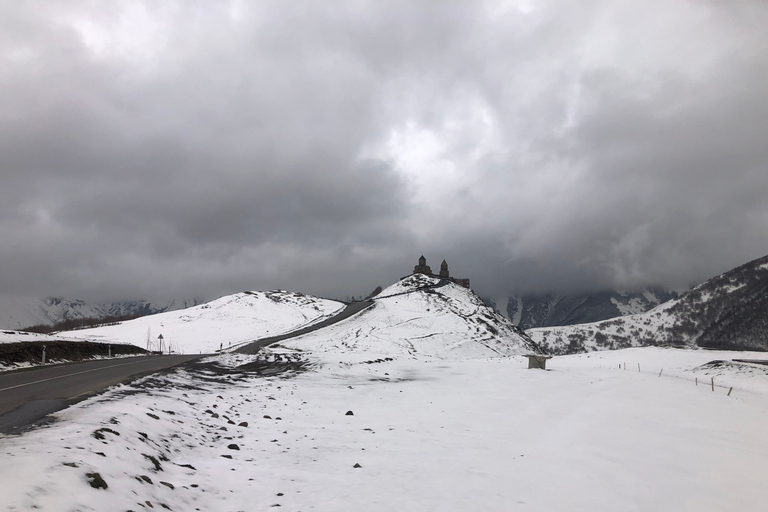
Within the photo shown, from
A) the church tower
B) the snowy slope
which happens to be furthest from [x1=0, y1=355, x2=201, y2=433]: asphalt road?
the church tower

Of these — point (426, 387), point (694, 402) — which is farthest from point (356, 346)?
point (694, 402)

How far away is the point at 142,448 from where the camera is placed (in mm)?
8305

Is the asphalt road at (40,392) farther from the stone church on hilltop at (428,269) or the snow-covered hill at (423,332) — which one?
the stone church on hilltop at (428,269)

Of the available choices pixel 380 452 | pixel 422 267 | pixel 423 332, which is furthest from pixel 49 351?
A: pixel 422 267

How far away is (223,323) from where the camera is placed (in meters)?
101

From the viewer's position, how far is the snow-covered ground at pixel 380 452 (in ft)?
22.7

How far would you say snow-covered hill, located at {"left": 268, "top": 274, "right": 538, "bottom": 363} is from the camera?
2422 inches

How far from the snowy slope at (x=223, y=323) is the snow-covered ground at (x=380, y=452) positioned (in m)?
58.4

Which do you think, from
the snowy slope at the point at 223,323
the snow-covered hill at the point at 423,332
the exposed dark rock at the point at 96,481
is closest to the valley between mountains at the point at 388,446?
the exposed dark rock at the point at 96,481

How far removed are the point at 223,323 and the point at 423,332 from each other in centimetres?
5461

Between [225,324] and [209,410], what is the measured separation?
304 ft

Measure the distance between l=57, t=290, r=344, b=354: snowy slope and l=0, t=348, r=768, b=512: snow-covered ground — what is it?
192 feet

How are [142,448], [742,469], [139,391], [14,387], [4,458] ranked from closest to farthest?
[4,458] → [142,448] → [742,469] → [139,391] → [14,387]

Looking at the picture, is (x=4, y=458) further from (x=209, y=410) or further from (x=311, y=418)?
(x=311, y=418)
